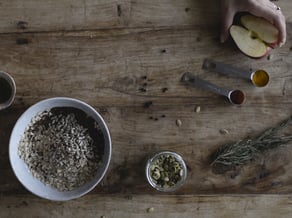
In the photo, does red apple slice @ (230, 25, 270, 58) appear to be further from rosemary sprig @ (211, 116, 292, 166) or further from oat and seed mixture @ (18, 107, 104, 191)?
oat and seed mixture @ (18, 107, 104, 191)

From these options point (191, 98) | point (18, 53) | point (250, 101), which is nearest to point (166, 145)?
point (191, 98)

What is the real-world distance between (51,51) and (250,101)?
0.55 m

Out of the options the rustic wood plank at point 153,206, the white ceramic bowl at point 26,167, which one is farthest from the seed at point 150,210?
the white ceramic bowl at point 26,167

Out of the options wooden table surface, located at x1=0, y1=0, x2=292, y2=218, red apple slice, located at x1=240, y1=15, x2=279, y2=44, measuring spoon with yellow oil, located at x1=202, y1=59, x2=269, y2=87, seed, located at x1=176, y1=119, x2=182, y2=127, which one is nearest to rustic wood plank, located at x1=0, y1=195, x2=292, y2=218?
wooden table surface, located at x1=0, y1=0, x2=292, y2=218

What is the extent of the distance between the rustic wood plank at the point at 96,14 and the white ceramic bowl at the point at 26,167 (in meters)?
0.21

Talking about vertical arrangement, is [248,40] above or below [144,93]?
above

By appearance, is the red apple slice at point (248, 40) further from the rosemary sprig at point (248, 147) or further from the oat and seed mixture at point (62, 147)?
the oat and seed mixture at point (62, 147)

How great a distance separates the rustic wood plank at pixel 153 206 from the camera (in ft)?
4.78

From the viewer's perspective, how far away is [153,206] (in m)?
1.47

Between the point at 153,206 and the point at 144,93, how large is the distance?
301 mm

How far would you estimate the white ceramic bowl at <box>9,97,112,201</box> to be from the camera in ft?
4.60

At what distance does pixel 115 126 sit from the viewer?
→ 57.6 inches

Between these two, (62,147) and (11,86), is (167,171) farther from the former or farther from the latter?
(11,86)

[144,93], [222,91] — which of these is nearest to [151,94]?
[144,93]
